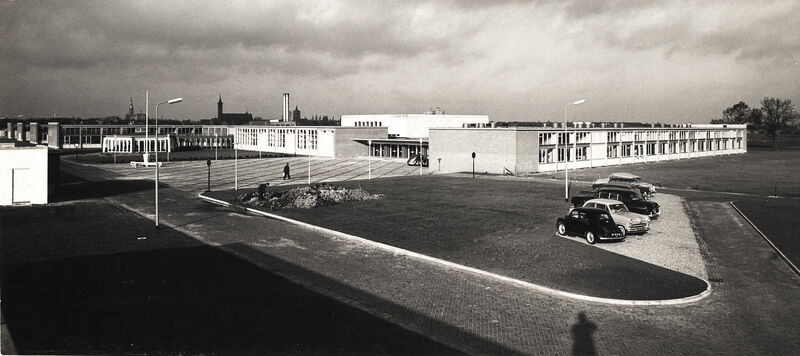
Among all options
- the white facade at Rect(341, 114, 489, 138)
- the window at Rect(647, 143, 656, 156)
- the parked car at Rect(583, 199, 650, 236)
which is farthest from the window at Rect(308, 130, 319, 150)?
the parked car at Rect(583, 199, 650, 236)

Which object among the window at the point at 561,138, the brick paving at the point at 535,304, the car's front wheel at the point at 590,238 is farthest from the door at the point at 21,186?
the window at the point at 561,138

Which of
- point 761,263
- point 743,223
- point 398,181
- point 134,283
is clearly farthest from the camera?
point 398,181

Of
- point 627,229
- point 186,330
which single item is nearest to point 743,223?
point 627,229

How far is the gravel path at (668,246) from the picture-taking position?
1998 centimetres

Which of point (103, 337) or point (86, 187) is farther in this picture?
point (86, 187)

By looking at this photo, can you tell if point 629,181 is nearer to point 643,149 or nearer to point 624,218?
point 624,218

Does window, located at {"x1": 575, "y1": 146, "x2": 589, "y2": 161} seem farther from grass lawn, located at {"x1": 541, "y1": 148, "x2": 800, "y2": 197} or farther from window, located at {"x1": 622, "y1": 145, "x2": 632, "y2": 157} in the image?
window, located at {"x1": 622, "y1": 145, "x2": 632, "y2": 157}

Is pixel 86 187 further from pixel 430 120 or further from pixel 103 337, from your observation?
pixel 430 120

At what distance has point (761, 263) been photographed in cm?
2011

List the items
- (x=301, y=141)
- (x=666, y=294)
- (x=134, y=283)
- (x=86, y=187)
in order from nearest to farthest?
(x=666, y=294), (x=134, y=283), (x=86, y=187), (x=301, y=141)

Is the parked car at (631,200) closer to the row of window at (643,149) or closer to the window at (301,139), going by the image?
the row of window at (643,149)

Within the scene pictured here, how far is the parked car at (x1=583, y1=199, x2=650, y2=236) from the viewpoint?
24.7 m

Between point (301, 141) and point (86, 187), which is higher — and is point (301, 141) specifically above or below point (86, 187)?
above

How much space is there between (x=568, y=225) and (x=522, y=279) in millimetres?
7510
